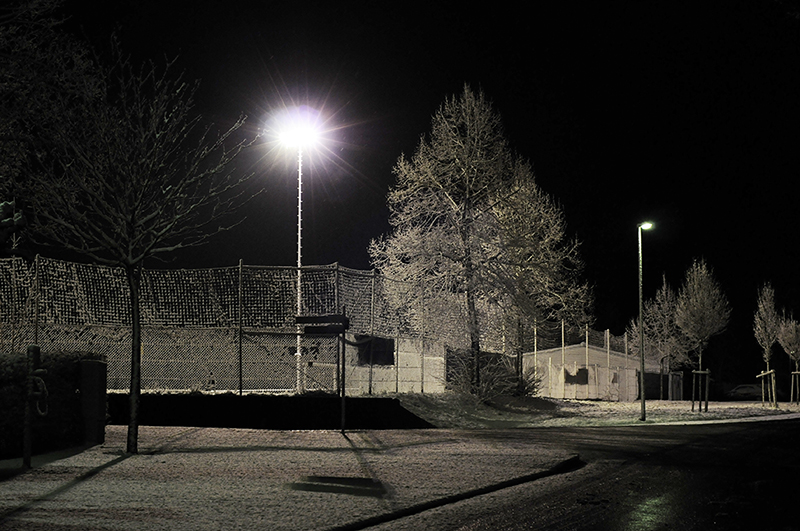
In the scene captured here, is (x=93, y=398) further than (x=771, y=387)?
No

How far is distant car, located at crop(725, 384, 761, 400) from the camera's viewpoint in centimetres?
5888

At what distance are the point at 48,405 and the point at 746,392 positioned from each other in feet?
187

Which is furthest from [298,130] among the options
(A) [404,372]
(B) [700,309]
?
(B) [700,309]

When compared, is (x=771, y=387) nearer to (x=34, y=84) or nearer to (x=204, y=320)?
(x=204, y=320)

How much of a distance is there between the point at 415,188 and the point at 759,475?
1674 centimetres

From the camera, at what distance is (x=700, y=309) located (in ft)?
140

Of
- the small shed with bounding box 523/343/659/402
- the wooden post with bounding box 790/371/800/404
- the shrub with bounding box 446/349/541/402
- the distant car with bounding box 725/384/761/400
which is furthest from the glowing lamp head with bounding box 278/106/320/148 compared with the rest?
the distant car with bounding box 725/384/761/400

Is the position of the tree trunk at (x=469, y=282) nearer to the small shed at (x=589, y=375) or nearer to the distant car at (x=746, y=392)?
the small shed at (x=589, y=375)

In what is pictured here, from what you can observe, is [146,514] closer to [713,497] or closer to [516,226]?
[713,497]

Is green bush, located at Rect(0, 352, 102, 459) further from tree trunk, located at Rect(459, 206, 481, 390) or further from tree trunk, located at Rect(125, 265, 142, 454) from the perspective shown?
tree trunk, located at Rect(459, 206, 481, 390)

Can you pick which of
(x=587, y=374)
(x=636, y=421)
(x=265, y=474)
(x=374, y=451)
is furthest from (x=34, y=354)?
(x=587, y=374)

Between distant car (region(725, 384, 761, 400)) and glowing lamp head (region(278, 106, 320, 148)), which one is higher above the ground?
glowing lamp head (region(278, 106, 320, 148))

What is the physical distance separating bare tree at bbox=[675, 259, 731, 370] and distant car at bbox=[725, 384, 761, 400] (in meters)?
15.6

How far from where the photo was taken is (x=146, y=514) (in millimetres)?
8312
